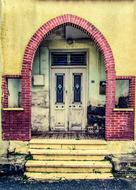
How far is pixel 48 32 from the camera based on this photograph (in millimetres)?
10531

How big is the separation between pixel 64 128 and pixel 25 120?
2.27 meters

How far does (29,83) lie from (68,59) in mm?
2272

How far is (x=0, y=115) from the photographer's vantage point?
34.9 ft

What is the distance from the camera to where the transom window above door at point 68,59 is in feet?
40.3

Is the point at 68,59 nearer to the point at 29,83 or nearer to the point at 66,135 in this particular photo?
the point at 29,83

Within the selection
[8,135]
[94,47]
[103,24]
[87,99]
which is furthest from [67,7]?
[8,135]

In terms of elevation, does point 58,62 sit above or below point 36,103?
above

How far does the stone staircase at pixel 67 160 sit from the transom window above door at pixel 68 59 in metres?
2.90

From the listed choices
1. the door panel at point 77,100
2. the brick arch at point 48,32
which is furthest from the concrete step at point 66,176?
the door panel at point 77,100

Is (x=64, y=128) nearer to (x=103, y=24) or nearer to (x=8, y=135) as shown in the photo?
(x=8, y=135)

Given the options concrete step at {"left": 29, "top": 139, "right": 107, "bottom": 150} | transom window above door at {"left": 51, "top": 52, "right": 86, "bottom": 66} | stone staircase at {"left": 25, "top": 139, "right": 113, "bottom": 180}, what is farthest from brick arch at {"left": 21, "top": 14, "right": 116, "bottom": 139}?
transom window above door at {"left": 51, "top": 52, "right": 86, "bottom": 66}

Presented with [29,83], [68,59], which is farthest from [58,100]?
[29,83]

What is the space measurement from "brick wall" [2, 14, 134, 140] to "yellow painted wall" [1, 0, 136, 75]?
0.16 metres

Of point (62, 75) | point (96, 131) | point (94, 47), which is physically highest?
point (94, 47)
